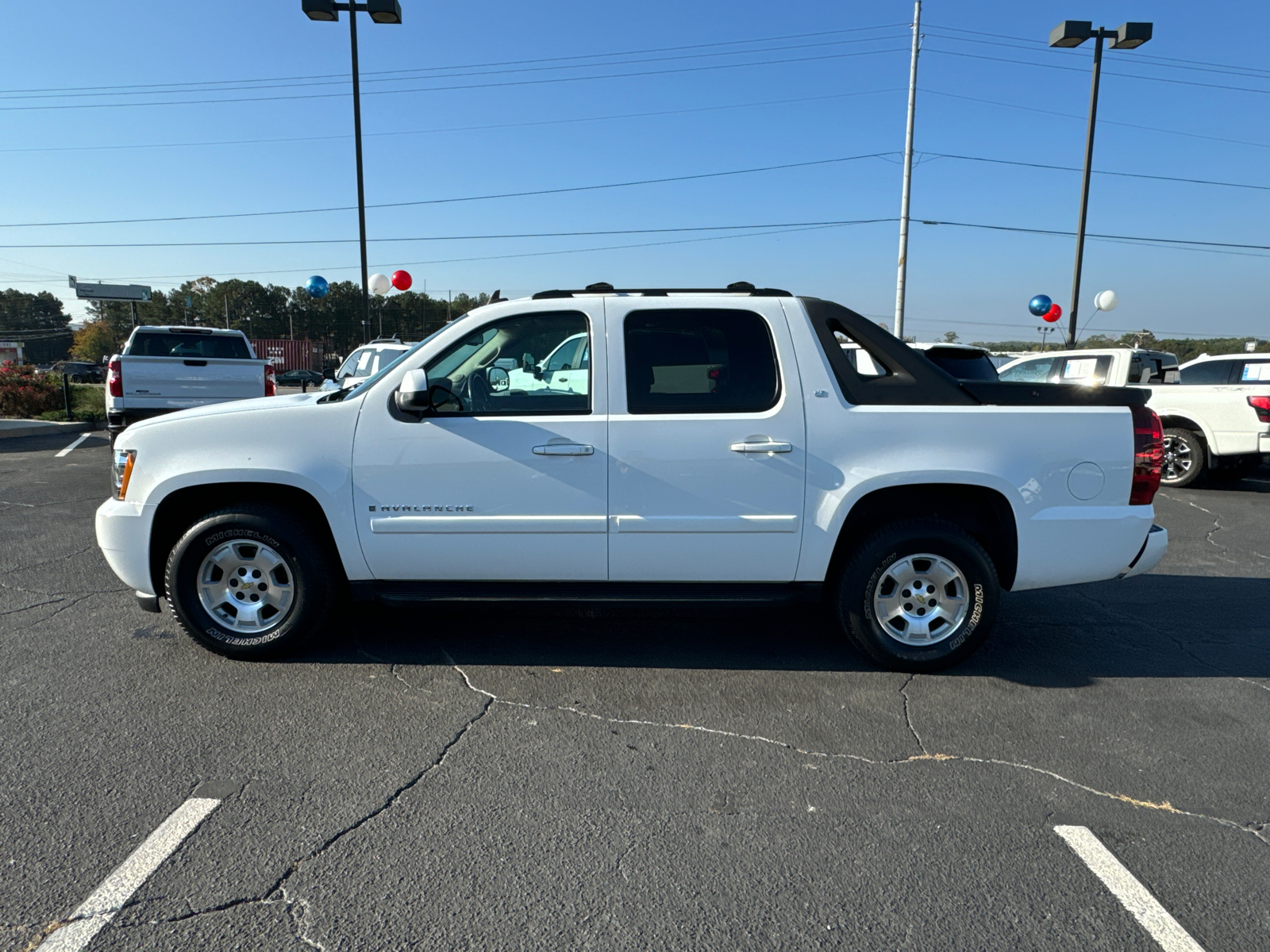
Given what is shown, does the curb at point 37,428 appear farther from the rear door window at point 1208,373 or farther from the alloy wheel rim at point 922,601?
the rear door window at point 1208,373

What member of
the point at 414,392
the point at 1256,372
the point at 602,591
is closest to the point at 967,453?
the point at 602,591

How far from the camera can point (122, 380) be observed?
34.0 ft

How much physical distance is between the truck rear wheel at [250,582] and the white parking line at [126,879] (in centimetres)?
134

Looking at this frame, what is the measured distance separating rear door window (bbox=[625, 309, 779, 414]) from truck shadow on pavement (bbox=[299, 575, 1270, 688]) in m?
1.03

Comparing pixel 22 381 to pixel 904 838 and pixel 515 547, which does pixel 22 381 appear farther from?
pixel 904 838

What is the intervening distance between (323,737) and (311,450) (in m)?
1.40

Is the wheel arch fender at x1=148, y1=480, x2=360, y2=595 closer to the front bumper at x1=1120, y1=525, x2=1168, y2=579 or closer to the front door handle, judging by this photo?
the front door handle

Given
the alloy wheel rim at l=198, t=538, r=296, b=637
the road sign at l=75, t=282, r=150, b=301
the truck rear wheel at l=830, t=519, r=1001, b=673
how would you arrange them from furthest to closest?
the road sign at l=75, t=282, r=150, b=301 → the alloy wheel rim at l=198, t=538, r=296, b=637 → the truck rear wheel at l=830, t=519, r=1001, b=673

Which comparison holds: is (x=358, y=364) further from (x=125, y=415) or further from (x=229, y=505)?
(x=229, y=505)

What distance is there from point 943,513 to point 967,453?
0.41m

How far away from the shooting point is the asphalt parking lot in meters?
2.36

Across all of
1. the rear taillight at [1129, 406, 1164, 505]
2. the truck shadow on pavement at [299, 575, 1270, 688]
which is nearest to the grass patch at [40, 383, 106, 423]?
the truck shadow on pavement at [299, 575, 1270, 688]

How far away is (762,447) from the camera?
3.95 metres

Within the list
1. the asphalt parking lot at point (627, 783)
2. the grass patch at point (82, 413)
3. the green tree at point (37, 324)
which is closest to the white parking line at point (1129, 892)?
the asphalt parking lot at point (627, 783)
